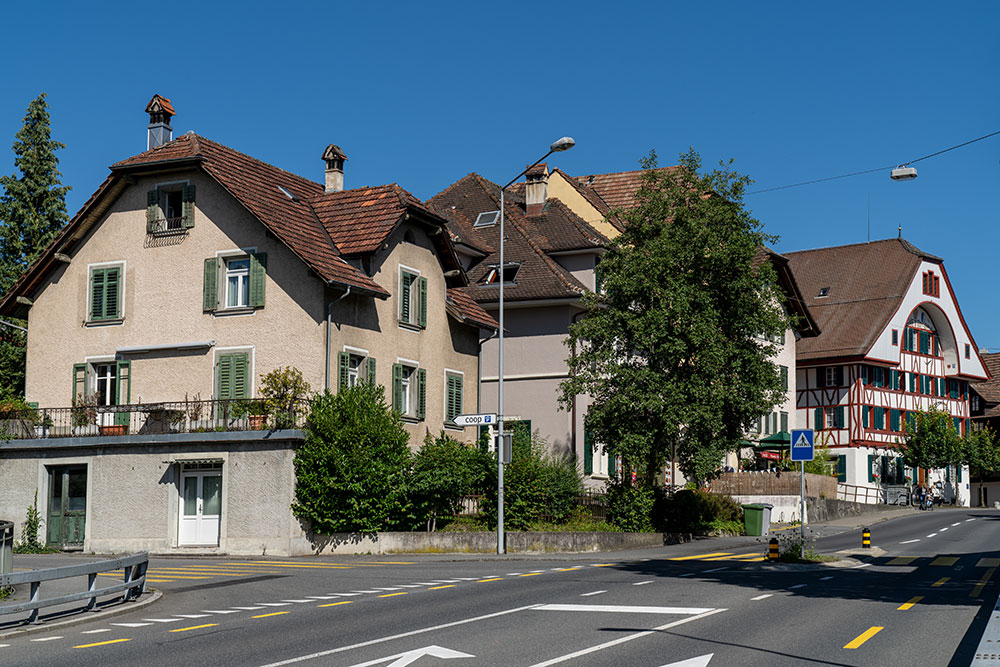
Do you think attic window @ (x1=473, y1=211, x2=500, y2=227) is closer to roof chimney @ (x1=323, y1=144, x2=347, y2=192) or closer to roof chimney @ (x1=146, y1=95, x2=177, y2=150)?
roof chimney @ (x1=323, y1=144, x2=347, y2=192)

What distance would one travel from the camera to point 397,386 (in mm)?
37062

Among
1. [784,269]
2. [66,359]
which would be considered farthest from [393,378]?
[784,269]

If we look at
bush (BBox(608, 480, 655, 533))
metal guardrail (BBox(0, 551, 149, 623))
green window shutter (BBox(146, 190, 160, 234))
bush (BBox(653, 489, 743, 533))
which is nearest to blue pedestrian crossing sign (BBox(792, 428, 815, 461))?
bush (BBox(608, 480, 655, 533))

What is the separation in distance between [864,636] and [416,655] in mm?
5171

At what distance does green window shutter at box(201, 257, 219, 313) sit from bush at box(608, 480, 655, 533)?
13231 millimetres

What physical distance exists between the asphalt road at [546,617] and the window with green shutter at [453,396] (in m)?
12.7

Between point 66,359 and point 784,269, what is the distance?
36.4m

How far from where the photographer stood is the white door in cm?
3275

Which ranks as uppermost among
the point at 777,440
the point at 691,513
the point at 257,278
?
the point at 257,278

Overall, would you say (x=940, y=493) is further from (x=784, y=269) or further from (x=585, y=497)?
(x=585, y=497)

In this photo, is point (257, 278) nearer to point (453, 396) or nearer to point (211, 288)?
point (211, 288)

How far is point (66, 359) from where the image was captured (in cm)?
3750

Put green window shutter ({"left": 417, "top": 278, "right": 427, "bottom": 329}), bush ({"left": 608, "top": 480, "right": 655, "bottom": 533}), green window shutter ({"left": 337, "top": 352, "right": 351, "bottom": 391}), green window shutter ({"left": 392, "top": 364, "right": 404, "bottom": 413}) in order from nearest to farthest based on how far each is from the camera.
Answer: green window shutter ({"left": 337, "top": 352, "right": 351, "bottom": 391}), bush ({"left": 608, "top": 480, "right": 655, "bottom": 533}), green window shutter ({"left": 392, "top": 364, "right": 404, "bottom": 413}), green window shutter ({"left": 417, "top": 278, "right": 427, "bottom": 329})

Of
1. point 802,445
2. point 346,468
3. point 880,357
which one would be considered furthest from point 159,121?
point 880,357
